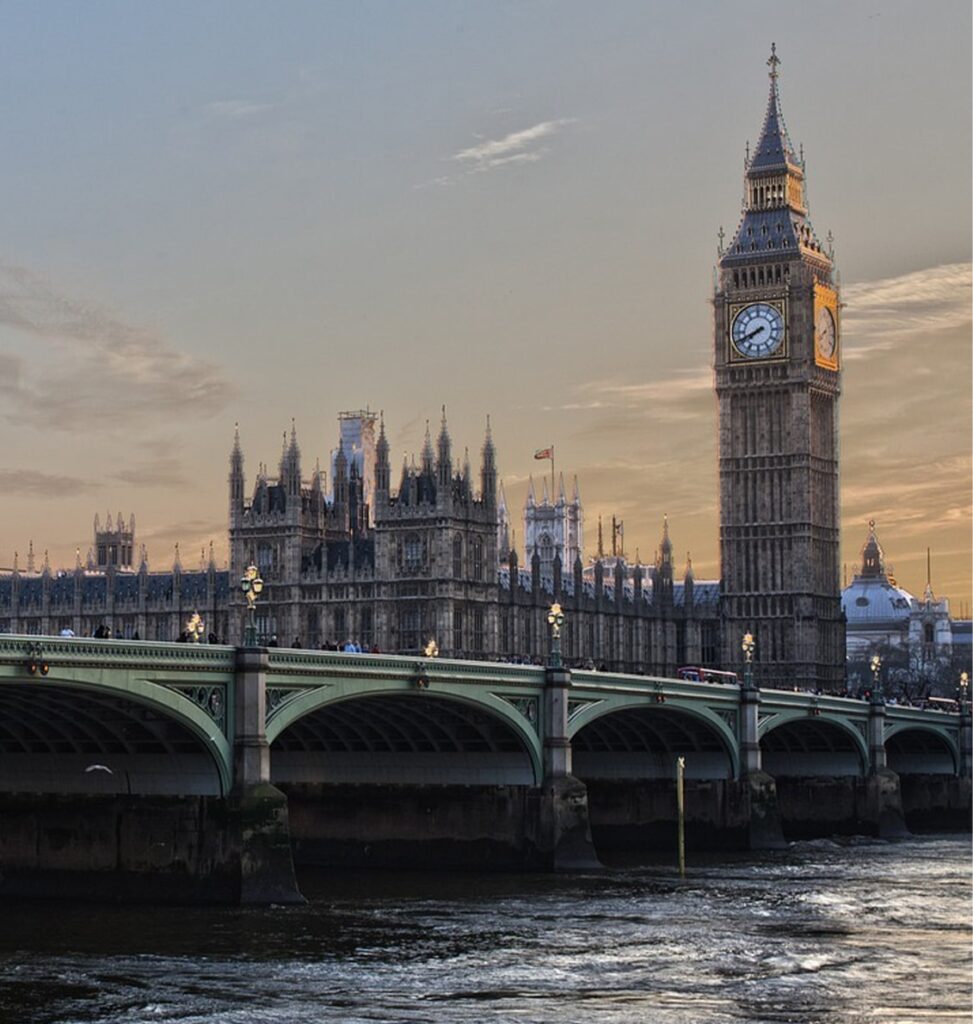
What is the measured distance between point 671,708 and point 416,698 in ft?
58.6

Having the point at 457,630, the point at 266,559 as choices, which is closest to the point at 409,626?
the point at 457,630

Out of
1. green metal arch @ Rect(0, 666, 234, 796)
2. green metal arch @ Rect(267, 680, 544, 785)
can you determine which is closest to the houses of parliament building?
green metal arch @ Rect(267, 680, 544, 785)

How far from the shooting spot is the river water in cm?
4959

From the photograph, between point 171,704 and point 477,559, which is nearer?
point 171,704

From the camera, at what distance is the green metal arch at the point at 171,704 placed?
61250 millimetres

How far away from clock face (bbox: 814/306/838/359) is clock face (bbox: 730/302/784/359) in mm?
3319

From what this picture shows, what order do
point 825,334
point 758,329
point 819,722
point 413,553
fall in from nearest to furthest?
1. point 819,722
2. point 413,553
3. point 758,329
4. point 825,334

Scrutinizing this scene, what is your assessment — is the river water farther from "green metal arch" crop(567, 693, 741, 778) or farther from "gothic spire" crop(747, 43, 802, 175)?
"gothic spire" crop(747, 43, 802, 175)

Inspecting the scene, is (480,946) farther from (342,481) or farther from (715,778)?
(342,481)

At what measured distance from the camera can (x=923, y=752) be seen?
137000 millimetres

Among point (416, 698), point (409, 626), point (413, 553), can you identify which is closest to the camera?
point (416, 698)

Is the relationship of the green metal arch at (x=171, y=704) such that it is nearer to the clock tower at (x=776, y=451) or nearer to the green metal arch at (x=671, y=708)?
the green metal arch at (x=671, y=708)

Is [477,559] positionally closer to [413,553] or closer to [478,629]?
[413,553]

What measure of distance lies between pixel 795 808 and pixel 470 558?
51.3 meters
